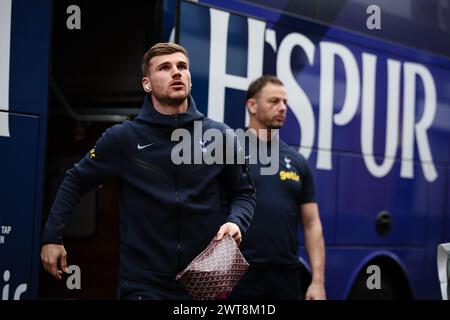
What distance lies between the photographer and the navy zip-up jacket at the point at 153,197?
4.09 metres

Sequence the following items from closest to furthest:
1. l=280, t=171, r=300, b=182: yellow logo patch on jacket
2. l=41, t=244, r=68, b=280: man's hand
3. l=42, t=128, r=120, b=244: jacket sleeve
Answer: l=41, t=244, r=68, b=280: man's hand < l=42, t=128, r=120, b=244: jacket sleeve < l=280, t=171, r=300, b=182: yellow logo patch on jacket

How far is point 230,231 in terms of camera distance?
3.97 metres

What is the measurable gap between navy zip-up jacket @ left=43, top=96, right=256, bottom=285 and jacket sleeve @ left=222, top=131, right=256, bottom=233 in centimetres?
1

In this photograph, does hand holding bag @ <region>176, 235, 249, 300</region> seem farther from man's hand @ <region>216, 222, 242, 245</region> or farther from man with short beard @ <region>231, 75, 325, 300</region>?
man with short beard @ <region>231, 75, 325, 300</region>

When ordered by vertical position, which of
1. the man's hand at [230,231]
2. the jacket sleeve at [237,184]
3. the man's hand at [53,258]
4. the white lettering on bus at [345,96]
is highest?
the white lettering on bus at [345,96]

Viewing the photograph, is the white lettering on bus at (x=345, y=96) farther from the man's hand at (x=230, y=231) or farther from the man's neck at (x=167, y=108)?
the man's hand at (x=230, y=231)

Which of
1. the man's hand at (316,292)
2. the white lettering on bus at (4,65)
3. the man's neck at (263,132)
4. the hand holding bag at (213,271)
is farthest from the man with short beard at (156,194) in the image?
the man's hand at (316,292)

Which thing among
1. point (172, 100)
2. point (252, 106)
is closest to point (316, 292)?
point (252, 106)

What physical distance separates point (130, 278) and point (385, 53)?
13.2 ft

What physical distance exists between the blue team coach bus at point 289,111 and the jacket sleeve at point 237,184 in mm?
1268

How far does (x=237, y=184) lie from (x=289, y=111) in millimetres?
2441

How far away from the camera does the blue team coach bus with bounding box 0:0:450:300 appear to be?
507 centimetres

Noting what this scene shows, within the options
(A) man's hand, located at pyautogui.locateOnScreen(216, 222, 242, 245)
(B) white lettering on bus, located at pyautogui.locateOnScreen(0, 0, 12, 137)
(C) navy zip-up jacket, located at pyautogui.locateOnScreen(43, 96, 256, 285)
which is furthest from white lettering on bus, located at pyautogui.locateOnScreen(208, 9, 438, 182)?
(A) man's hand, located at pyautogui.locateOnScreen(216, 222, 242, 245)

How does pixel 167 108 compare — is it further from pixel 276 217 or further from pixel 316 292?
pixel 316 292
